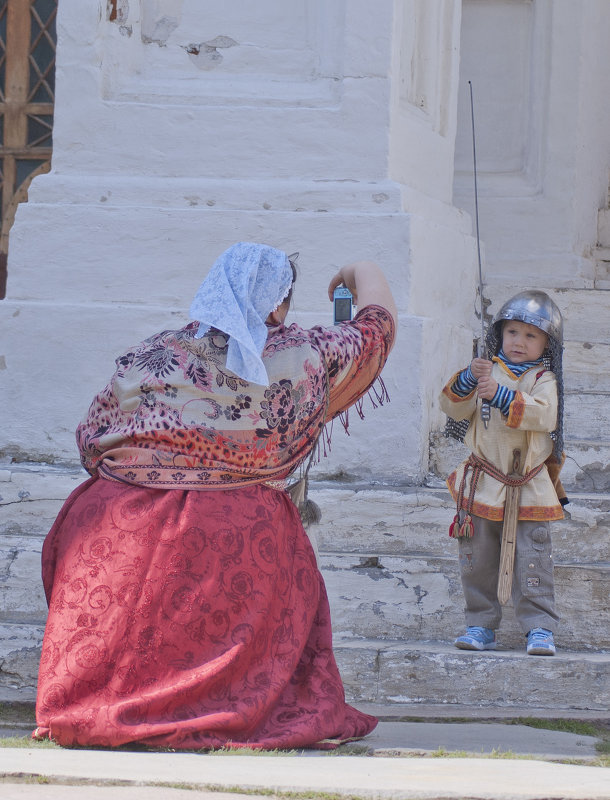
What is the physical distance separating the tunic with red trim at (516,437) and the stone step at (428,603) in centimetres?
28

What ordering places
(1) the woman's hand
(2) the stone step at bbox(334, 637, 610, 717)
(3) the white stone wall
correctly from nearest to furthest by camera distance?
(1) the woman's hand → (2) the stone step at bbox(334, 637, 610, 717) → (3) the white stone wall

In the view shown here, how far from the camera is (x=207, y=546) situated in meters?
3.26

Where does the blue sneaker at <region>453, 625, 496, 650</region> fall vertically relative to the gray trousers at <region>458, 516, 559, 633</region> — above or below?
below

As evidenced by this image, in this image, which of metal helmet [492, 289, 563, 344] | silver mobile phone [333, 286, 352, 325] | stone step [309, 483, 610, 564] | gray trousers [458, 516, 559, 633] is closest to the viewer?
silver mobile phone [333, 286, 352, 325]

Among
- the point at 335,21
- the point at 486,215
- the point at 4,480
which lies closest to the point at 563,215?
the point at 486,215

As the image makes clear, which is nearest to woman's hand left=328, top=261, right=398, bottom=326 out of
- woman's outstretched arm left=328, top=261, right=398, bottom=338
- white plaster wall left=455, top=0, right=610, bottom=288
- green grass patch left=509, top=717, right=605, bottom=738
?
woman's outstretched arm left=328, top=261, right=398, bottom=338

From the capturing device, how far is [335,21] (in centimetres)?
520

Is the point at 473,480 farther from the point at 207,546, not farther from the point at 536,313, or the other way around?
the point at 207,546

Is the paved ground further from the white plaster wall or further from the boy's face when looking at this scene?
the white plaster wall

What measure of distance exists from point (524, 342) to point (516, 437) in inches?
12.6

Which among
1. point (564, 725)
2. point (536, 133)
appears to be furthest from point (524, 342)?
point (536, 133)

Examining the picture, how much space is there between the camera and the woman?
318 cm

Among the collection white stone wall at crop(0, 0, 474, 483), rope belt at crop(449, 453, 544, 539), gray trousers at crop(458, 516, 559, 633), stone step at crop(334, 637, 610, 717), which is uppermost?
white stone wall at crop(0, 0, 474, 483)

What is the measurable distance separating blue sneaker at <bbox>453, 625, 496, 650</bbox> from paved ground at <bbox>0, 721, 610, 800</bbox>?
2.64 feet
